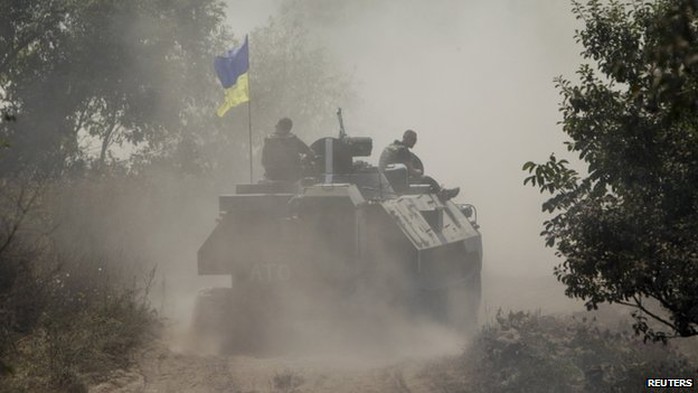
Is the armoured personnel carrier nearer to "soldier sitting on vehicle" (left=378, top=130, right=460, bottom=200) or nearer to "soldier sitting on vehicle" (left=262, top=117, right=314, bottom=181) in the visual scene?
"soldier sitting on vehicle" (left=262, top=117, right=314, bottom=181)

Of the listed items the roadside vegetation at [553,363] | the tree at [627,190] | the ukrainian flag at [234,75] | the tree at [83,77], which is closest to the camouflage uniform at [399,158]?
the ukrainian flag at [234,75]

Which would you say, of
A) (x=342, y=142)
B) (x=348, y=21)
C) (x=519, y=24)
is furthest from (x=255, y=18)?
(x=342, y=142)

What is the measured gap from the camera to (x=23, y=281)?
492 inches

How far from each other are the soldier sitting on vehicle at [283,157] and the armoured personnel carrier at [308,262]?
102 cm

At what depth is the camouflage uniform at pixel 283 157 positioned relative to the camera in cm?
1546

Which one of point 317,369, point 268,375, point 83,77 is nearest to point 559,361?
point 317,369

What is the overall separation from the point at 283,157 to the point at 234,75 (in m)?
3.78

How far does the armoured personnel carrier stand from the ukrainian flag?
4.36 meters

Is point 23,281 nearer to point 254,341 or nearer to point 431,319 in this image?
point 254,341

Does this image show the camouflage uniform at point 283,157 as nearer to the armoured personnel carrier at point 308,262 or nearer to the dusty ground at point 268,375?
the armoured personnel carrier at point 308,262

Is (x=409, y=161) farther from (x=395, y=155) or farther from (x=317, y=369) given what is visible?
(x=317, y=369)

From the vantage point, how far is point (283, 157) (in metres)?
15.5

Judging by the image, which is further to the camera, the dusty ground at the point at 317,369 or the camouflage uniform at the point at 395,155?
the camouflage uniform at the point at 395,155

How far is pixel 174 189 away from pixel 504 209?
56.3ft
